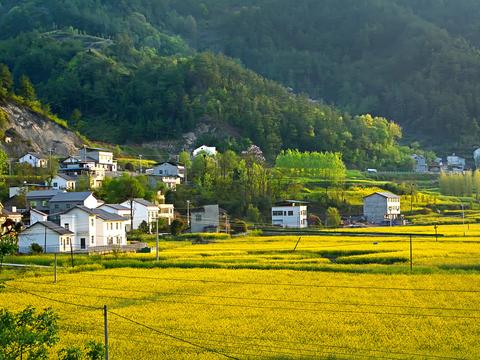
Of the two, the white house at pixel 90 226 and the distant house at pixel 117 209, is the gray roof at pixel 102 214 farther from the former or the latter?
the distant house at pixel 117 209

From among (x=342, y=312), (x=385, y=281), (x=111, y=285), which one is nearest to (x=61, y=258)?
(x=111, y=285)

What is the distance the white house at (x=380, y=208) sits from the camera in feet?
234

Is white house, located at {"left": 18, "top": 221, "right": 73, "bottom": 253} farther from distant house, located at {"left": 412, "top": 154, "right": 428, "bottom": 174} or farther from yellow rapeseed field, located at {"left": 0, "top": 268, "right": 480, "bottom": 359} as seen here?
distant house, located at {"left": 412, "top": 154, "right": 428, "bottom": 174}

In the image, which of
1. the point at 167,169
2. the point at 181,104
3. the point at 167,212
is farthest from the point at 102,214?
the point at 181,104

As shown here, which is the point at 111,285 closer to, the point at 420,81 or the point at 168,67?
the point at 168,67

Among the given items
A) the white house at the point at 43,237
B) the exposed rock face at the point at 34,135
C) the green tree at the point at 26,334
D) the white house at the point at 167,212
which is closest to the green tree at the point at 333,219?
the white house at the point at 167,212

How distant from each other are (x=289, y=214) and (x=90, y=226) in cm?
2244

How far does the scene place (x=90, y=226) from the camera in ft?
165

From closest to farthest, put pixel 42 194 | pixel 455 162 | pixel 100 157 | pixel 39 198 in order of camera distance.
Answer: pixel 39 198 < pixel 42 194 < pixel 100 157 < pixel 455 162

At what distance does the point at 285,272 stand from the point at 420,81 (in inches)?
6791

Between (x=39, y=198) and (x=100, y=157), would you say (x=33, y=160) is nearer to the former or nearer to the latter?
(x=100, y=157)

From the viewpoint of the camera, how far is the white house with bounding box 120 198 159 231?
60094 mm

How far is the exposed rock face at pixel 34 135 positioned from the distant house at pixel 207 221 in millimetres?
26132

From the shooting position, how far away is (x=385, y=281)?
31.1m
